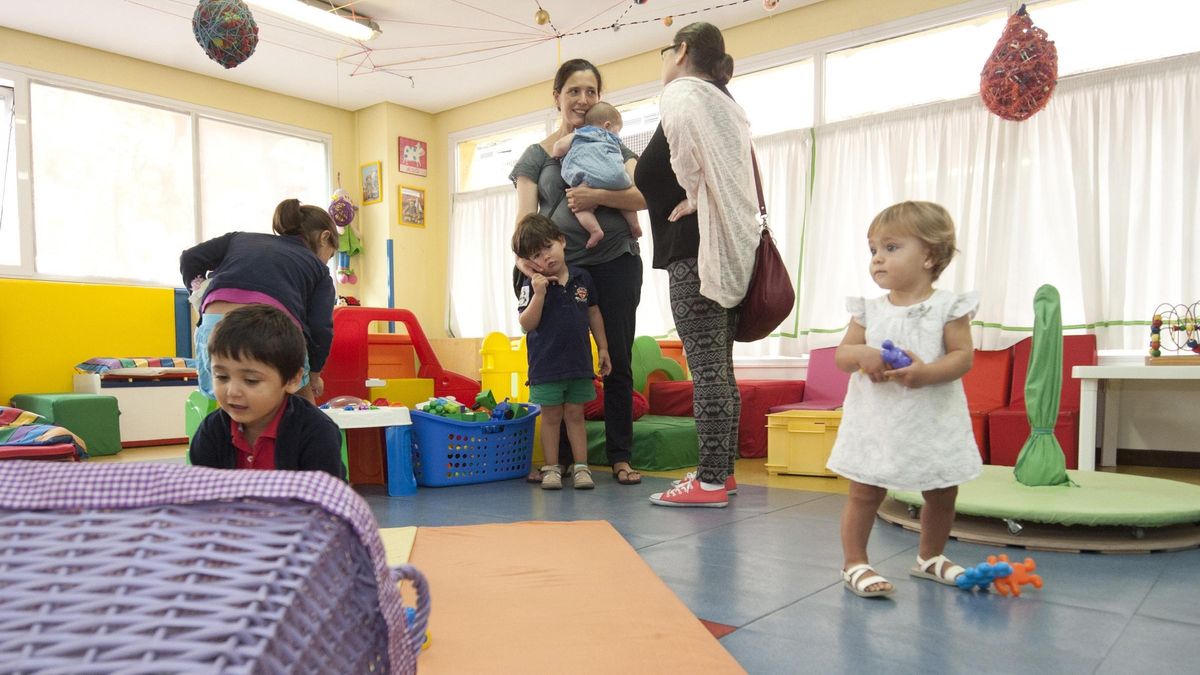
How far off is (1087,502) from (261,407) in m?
2.14

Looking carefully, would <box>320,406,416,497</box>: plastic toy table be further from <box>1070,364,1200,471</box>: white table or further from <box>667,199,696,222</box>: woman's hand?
<box>1070,364,1200,471</box>: white table

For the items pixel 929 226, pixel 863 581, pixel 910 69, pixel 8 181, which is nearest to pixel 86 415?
pixel 8 181

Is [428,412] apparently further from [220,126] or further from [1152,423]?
[220,126]

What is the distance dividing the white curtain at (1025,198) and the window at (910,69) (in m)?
0.19

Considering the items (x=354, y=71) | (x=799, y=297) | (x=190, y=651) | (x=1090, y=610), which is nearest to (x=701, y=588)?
(x=1090, y=610)

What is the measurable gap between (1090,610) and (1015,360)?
2988 mm

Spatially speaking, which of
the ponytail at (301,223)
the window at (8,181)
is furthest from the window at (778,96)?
the window at (8,181)

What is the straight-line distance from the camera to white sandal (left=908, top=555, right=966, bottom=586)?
1736 millimetres

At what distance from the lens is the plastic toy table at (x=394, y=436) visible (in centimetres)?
304

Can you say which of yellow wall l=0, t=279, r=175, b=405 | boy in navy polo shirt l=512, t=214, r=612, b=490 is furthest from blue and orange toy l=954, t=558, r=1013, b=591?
yellow wall l=0, t=279, r=175, b=405

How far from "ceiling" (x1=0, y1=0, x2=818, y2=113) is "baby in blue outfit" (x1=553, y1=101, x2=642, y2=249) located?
2.53m

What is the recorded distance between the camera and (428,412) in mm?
3279

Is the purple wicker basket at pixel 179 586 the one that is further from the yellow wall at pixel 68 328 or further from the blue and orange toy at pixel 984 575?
the yellow wall at pixel 68 328

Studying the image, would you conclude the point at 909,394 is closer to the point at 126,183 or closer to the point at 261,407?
the point at 261,407
